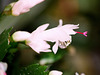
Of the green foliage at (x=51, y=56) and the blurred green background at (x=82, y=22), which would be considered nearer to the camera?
the green foliage at (x=51, y=56)

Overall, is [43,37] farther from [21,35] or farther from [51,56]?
[51,56]

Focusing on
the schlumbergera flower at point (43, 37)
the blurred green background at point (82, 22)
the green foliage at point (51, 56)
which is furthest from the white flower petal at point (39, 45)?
the blurred green background at point (82, 22)

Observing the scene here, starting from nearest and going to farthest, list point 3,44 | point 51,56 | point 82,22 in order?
point 3,44 < point 51,56 < point 82,22

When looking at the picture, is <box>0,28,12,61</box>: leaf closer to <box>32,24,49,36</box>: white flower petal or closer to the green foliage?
<box>32,24,49,36</box>: white flower petal

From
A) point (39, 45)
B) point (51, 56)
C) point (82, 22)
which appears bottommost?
point (82, 22)

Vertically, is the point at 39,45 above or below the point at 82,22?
above

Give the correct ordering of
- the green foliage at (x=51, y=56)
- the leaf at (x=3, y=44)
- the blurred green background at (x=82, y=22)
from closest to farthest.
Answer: the leaf at (x=3, y=44) < the green foliage at (x=51, y=56) < the blurred green background at (x=82, y=22)

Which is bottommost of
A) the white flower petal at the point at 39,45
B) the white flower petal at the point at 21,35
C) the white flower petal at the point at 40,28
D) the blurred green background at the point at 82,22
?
the blurred green background at the point at 82,22

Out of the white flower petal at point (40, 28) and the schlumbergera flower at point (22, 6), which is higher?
the schlumbergera flower at point (22, 6)

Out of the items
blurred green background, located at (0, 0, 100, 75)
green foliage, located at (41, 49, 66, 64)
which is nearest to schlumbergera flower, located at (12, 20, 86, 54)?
green foliage, located at (41, 49, 66, 64)

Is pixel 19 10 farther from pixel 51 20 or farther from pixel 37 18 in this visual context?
pixel 51 20

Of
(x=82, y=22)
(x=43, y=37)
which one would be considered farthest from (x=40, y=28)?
(x=82, y=22)

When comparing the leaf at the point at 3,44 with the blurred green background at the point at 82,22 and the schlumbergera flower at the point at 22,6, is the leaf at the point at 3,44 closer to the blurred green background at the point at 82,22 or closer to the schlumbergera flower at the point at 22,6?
the schlumbergera flower at the point at 22,6
